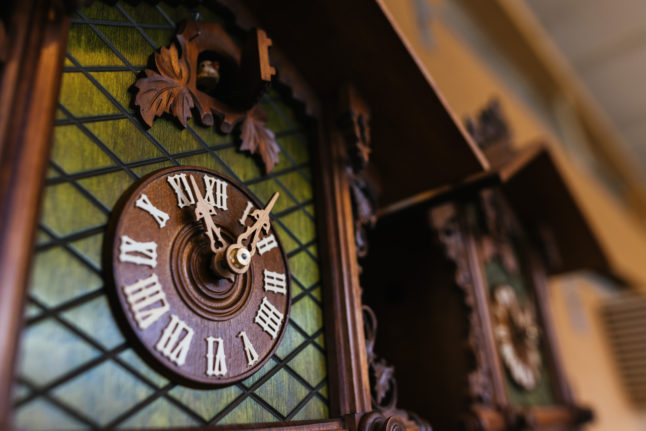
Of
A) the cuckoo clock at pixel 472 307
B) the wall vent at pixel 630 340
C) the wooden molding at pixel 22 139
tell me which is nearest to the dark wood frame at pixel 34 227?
the wooden molding at pixel 22 139

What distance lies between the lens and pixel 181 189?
0.92 meters

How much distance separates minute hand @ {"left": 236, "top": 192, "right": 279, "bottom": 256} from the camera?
0.96m

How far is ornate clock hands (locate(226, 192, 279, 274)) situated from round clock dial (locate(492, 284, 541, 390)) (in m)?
1.04

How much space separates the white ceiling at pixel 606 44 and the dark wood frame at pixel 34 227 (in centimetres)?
342

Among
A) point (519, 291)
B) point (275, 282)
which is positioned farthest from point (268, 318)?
point (519, 291)

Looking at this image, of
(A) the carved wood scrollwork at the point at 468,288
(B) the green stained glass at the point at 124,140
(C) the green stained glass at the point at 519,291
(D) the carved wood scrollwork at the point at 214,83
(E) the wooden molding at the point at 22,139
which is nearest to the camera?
(E) the wooden molding at the point at 22,139

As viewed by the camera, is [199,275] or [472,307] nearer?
[199,275]

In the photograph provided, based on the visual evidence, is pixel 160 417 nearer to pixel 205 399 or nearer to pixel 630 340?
pixel 205 399

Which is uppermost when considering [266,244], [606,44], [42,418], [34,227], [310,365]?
[606,44]

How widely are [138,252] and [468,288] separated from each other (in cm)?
112

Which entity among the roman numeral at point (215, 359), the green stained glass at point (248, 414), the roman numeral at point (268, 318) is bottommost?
the green stained glass at point (248, 414)

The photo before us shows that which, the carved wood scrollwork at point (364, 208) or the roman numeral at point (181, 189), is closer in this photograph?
the roman numeral at point (181, 189)

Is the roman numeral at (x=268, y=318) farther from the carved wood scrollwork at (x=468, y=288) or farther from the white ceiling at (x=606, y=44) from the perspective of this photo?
the white ceiling at (x=606, y=44)

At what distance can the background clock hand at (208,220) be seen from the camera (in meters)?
0.91
